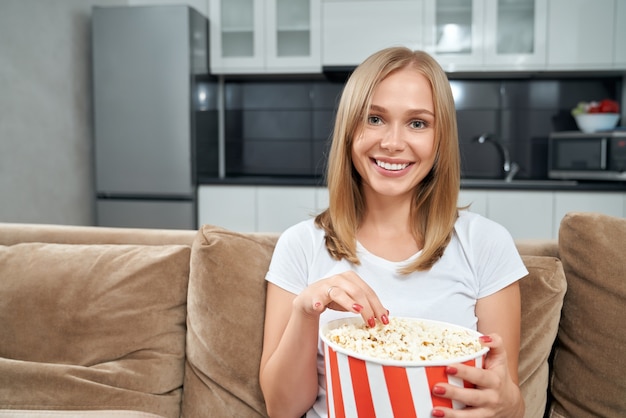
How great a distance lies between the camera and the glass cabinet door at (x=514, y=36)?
3.58 metres

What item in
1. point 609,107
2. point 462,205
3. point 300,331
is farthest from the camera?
point 609,107

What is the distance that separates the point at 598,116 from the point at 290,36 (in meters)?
1.99

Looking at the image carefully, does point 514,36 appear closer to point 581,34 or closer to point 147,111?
point 581,34

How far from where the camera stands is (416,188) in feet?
4.04

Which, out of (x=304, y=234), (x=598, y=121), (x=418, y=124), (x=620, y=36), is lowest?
(x=304, y=234)

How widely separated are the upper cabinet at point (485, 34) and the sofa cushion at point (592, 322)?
264 centimetres

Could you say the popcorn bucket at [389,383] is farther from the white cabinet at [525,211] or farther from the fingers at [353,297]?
the white cabinet at [525,211]

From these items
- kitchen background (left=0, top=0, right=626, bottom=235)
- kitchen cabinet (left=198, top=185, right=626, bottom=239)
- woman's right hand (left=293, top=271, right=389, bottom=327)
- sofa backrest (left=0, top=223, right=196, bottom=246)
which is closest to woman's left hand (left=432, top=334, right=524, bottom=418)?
woman's right hand (left=293, top=271, right=389, bottom=327)

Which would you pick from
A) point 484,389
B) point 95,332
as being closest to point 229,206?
point 95,332

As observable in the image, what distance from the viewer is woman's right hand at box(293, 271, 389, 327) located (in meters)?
0.79

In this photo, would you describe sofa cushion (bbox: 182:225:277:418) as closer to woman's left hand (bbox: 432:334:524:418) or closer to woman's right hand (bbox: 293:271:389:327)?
woman's right hand (bbox: 293:271:389:327)

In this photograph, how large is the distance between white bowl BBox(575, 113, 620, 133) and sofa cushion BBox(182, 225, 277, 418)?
3.02m

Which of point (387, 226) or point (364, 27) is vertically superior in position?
point (364, 27)

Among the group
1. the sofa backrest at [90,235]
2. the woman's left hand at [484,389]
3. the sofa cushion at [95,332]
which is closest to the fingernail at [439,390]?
the woman's left hand at [484,389]
